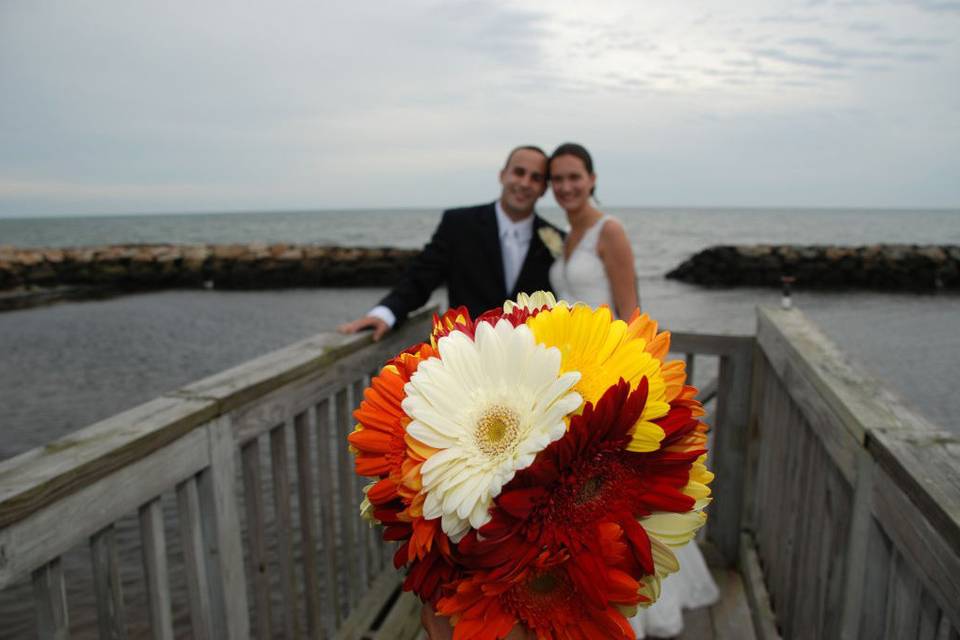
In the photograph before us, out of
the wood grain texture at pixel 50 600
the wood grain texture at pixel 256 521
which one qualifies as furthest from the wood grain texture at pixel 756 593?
the wood grain texture at pixel 50 600

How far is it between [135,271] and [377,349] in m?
24.2

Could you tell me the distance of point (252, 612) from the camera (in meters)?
4.03

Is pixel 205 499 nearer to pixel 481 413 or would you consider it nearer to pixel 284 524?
pixel 284 524

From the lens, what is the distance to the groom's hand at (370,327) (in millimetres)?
2539

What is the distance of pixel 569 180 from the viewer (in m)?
3.02

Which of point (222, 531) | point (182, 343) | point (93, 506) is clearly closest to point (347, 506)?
point (222, 531)

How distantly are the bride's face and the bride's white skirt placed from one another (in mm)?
1545

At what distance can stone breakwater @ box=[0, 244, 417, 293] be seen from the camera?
75.6ft

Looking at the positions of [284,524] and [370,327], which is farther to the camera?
[370,327]

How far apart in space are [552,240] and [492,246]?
28cm

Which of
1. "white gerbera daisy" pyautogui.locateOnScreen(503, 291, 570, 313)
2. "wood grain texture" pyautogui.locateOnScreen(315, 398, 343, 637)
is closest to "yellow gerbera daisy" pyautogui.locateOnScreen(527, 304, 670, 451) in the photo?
"white gerbera daisy" pyautogui.locateOnScreen(503, 291, 570, 313)

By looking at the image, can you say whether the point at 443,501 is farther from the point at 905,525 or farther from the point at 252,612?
the point at 252,612

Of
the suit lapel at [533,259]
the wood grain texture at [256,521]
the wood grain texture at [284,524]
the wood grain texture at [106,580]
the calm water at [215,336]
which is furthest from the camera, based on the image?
the calm water at [215,336]

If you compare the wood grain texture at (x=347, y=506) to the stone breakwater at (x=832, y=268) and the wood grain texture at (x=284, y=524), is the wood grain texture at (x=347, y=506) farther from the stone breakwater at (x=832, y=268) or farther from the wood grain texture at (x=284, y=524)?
the stone breakwater at (x=832, y=268)
